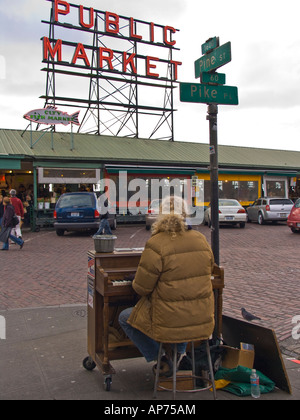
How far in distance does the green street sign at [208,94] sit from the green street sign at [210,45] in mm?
515

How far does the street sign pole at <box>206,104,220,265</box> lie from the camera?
4.79 meters

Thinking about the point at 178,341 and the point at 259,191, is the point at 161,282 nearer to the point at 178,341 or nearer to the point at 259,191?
the point at 178,341

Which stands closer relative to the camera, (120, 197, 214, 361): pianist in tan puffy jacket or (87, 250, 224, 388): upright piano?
(120, 197, 214, 361): pianist in tan puffy jacket

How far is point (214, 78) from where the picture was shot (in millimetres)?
5125

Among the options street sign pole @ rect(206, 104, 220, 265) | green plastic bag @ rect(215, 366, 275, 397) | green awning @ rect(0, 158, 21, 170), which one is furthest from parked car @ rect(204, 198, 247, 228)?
green plastic bag @ rect(215, 366, 275, 397)

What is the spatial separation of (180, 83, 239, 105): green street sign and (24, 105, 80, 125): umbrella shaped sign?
54.8 ft

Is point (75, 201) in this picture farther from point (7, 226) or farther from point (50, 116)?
point (50, 116)

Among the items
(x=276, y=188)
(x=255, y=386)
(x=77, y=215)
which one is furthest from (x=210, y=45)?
(x=276, y=188)

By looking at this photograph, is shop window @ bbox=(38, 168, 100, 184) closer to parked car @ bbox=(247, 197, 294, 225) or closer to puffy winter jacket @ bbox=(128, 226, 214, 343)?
parked car @ bbox=(247, 197, 294, 225)

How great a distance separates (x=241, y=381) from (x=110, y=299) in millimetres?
1437

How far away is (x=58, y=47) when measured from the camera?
82.3ft

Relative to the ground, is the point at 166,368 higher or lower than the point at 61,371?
higher

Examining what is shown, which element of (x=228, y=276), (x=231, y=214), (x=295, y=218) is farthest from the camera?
(x=231, y=214)

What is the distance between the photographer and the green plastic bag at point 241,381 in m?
3.65
